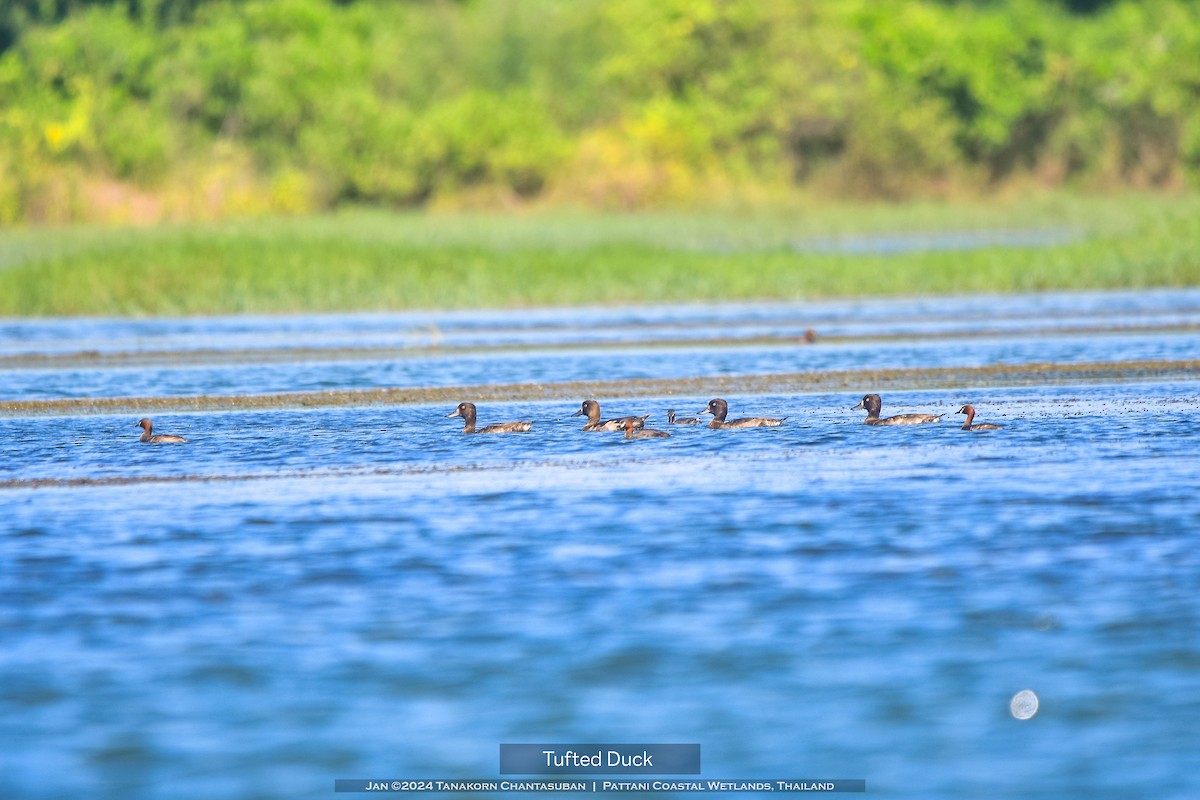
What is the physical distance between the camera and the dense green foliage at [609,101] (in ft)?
176

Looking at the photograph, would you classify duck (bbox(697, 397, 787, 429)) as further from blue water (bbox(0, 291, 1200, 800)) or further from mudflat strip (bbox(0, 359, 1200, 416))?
mudflat strip (bbox(0, 359, 1200, 416))

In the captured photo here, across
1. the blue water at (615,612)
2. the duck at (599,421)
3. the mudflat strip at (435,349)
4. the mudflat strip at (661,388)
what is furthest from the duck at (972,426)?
the mudflat strip at (435,349)

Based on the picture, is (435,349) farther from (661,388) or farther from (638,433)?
(638,433)

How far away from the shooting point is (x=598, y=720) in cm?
755

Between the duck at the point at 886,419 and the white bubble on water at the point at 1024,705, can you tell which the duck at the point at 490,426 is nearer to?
the duck at the point at 886,419

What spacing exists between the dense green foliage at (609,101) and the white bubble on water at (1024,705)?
135 feet

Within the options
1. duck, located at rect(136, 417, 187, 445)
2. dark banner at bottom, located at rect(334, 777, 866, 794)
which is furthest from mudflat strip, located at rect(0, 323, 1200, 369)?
dark banner at bottom, located at rect(334, 777, 866, 794)

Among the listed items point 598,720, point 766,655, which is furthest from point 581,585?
point 598,720

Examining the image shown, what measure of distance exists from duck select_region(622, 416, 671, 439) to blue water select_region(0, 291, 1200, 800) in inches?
10.4

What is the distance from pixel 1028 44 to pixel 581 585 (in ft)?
189

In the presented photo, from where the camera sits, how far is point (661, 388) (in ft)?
64.4

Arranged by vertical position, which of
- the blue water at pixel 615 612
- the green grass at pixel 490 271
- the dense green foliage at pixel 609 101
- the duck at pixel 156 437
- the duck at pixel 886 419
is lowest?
the blue water at pixel 615 612

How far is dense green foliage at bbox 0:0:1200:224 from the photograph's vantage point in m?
53.6

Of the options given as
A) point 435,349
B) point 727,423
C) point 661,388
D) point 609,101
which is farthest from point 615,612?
point 609,101
